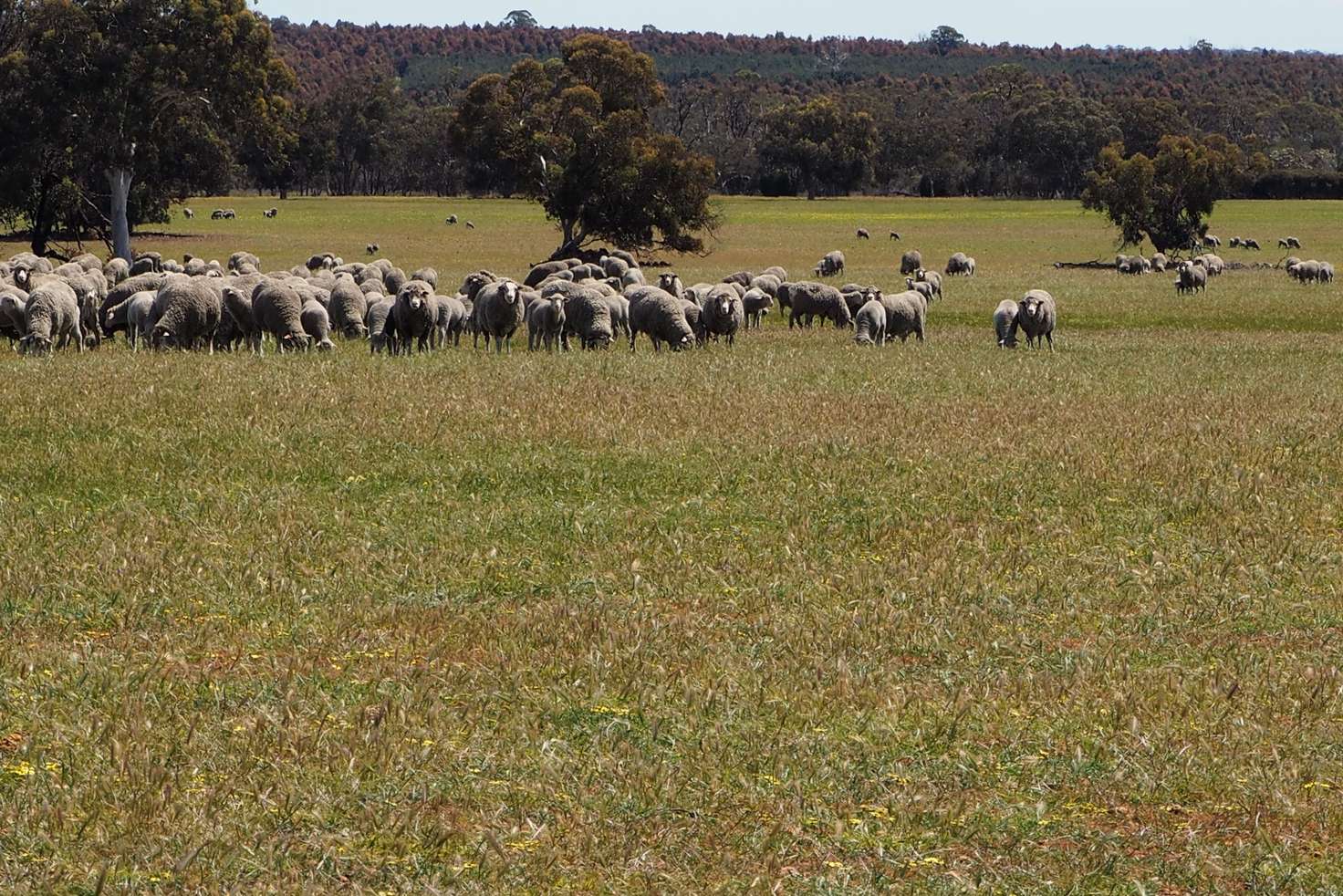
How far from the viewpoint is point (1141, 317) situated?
38.0m

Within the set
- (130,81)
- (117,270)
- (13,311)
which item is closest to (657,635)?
(13,311)

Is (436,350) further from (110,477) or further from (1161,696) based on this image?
(1161,696)

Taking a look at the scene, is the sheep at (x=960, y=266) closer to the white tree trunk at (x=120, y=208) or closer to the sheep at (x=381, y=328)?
the white tree trunk at (x=120, y=208)

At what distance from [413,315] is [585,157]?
3581 centimetres

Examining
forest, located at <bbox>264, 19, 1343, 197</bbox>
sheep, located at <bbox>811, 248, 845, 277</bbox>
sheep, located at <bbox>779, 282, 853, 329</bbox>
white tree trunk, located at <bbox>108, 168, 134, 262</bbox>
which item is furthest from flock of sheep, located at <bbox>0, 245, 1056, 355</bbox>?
forest, located at <bbox>264, 19, 1343, 197</bbox>

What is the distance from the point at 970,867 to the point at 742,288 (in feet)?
97.1

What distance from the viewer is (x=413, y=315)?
25.2 m

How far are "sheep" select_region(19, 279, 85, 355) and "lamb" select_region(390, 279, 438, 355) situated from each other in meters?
4.68

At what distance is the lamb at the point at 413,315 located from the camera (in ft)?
82.2

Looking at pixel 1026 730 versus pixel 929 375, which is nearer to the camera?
pixel 1026 730

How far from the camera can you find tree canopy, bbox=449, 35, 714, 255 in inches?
2334

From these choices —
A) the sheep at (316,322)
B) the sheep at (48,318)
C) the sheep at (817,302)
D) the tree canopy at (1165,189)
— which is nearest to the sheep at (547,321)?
the sheep at (316,322)

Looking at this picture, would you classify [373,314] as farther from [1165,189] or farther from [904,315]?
[1165,189]

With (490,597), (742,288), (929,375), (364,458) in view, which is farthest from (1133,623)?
(742,288)
